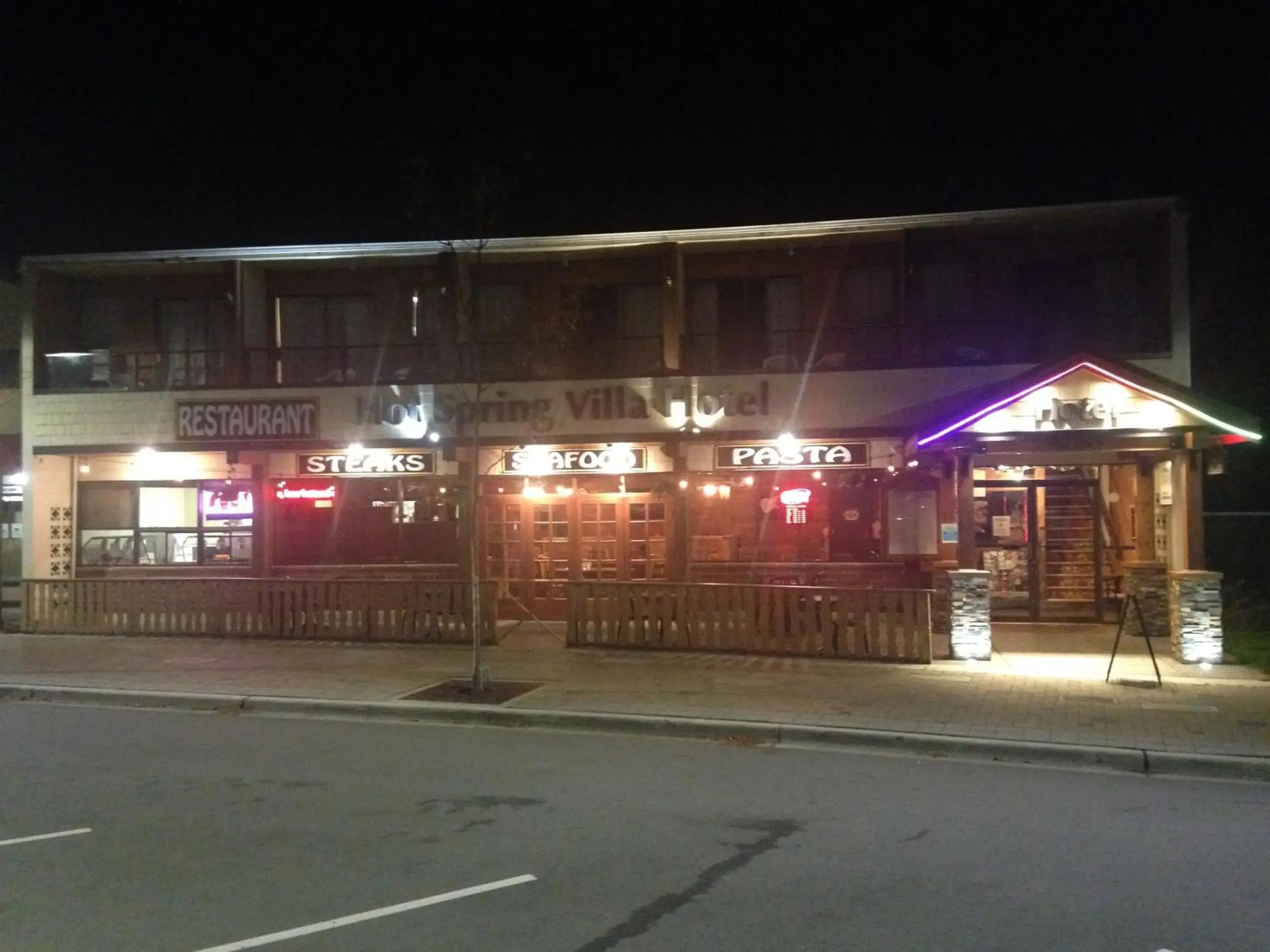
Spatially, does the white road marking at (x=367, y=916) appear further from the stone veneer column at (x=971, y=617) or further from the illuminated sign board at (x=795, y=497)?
the illuminated sign board at (x=795, y=497)

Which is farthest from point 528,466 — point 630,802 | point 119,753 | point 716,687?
point 630,802

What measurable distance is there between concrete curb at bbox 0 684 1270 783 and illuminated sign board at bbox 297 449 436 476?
7.11m

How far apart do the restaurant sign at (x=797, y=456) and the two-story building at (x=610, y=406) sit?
0.04 meters

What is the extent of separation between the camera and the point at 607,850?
6781mm

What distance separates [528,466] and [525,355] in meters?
1.83

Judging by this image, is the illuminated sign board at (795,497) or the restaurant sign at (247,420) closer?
the illuminated sign board at (795,497)

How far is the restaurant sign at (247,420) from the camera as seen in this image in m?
18.6

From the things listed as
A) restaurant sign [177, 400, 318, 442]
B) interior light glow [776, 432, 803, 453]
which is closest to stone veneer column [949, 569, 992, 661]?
interior light glow [776, 432, 803, 453]

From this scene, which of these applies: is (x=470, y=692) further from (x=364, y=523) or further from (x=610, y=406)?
(x=364, y=523)

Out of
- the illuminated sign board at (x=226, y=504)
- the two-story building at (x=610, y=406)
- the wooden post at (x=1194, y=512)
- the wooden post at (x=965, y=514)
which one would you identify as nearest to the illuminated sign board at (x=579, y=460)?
the two-story building at (x=610, y=406)

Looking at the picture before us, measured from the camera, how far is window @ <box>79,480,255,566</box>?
20.0 m

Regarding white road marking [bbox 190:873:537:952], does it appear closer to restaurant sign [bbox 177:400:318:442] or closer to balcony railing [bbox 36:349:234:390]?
restaurant sign [bbox 177:400:318:442]

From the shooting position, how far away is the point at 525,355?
1841 cm

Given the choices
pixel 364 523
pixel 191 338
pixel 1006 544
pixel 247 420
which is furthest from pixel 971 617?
pixel 191 338
